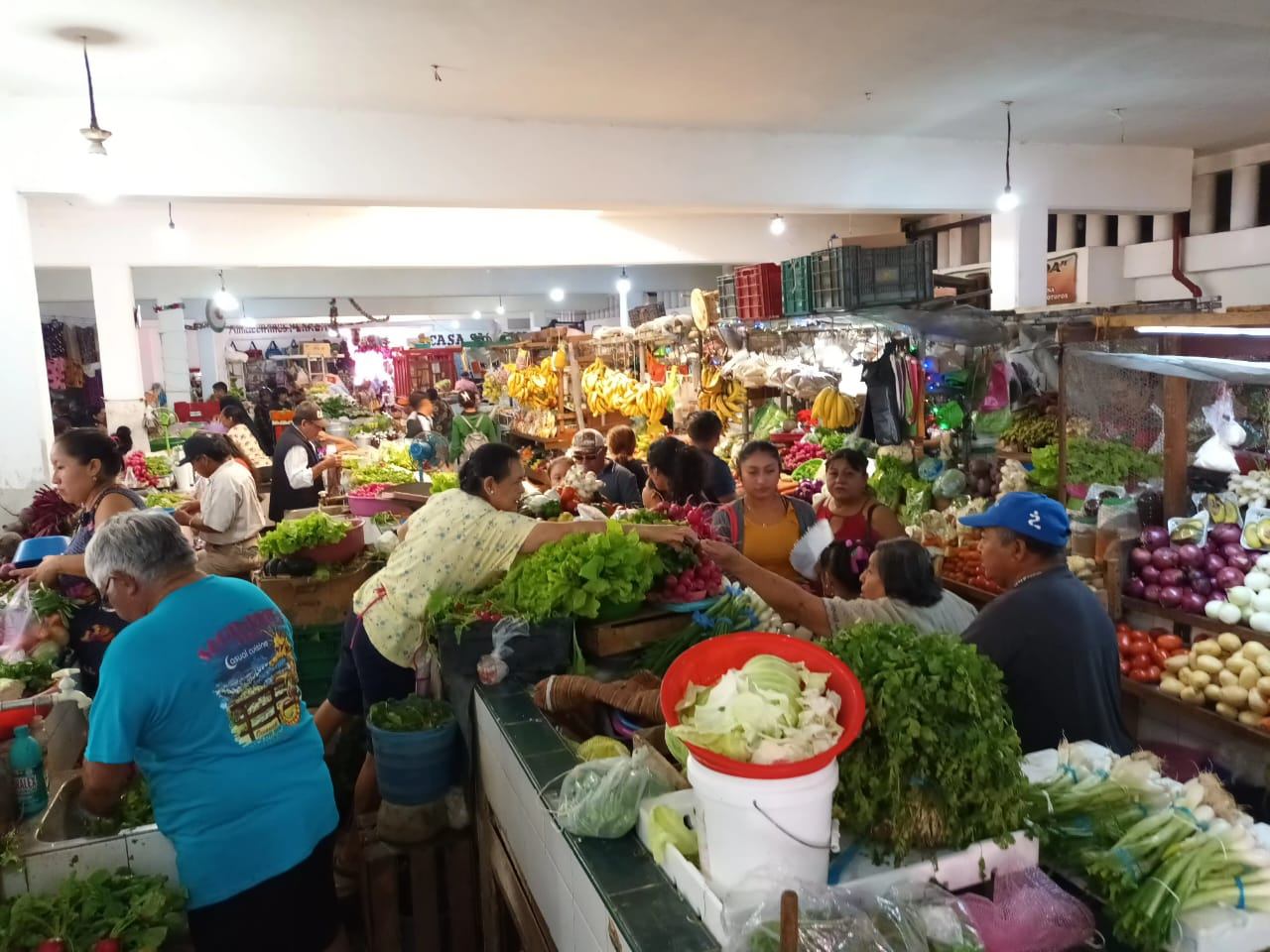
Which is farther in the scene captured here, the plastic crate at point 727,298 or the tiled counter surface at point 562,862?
the plastic crate at point 727,298

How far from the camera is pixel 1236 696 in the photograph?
4359mm

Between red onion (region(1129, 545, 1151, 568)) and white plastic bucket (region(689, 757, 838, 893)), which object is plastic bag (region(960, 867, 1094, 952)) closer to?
white plastic bucket (region(689, 757, 838, 893))

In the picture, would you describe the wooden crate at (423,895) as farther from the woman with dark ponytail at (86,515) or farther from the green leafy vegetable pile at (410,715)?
the woman with dark ponytail at (86,515)

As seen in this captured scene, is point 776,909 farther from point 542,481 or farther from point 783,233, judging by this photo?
point 783,233

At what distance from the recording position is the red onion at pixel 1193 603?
5.11m

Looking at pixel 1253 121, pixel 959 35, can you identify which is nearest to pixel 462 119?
pixel 959 35

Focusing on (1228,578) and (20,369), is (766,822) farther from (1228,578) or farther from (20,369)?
(20,369)

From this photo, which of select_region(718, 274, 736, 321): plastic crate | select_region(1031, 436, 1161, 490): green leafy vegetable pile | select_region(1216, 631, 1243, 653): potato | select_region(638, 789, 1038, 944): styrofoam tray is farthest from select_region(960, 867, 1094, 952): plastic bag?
select_region(718, 274, 736, 321): plastic crate

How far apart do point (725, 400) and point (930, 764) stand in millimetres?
8360

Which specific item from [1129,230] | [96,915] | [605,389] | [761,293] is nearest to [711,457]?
[761,293]

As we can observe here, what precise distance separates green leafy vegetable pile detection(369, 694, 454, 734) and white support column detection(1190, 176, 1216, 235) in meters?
10.6

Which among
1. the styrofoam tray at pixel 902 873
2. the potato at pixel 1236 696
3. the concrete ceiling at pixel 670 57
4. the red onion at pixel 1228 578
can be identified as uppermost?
the concrete ceiling at pixel 670 57

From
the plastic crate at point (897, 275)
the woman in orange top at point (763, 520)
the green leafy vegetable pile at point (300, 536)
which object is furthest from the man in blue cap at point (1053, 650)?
the plastic crate at point (897, 275)

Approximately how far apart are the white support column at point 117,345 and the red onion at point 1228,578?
35.8ft
